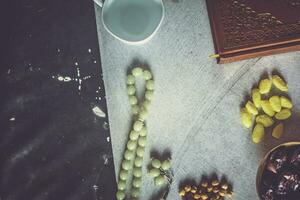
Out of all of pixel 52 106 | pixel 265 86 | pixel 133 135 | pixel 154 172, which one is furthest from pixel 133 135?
pixel 265 86

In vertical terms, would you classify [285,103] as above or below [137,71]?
below

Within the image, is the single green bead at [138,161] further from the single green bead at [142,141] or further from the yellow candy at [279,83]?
the yellow candy at [279,83]

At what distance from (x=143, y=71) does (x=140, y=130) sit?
151mm

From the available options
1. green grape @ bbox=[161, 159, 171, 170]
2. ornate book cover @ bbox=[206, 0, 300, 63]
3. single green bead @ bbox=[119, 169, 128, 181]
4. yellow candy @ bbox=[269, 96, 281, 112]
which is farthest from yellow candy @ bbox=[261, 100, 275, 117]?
single green bead @ bbox=[119, 169, 128, 181]

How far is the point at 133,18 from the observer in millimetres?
1032

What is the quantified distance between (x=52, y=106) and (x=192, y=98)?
0.36m

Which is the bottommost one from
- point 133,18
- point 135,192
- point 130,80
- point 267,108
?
point 135,192

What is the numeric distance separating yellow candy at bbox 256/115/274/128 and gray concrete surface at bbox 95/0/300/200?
1.5 inches

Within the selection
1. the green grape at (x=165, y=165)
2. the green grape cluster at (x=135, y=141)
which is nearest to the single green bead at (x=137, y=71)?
the green grape cluster at (x=135, y=141)

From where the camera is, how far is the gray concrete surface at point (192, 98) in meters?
Answer: 1.01

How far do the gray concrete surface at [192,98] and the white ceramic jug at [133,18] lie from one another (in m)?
0.05

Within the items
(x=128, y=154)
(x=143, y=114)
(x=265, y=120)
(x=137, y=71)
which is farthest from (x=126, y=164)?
(x=265, y=120)

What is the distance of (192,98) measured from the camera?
104cm

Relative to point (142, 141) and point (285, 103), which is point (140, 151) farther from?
point (285, 103)
